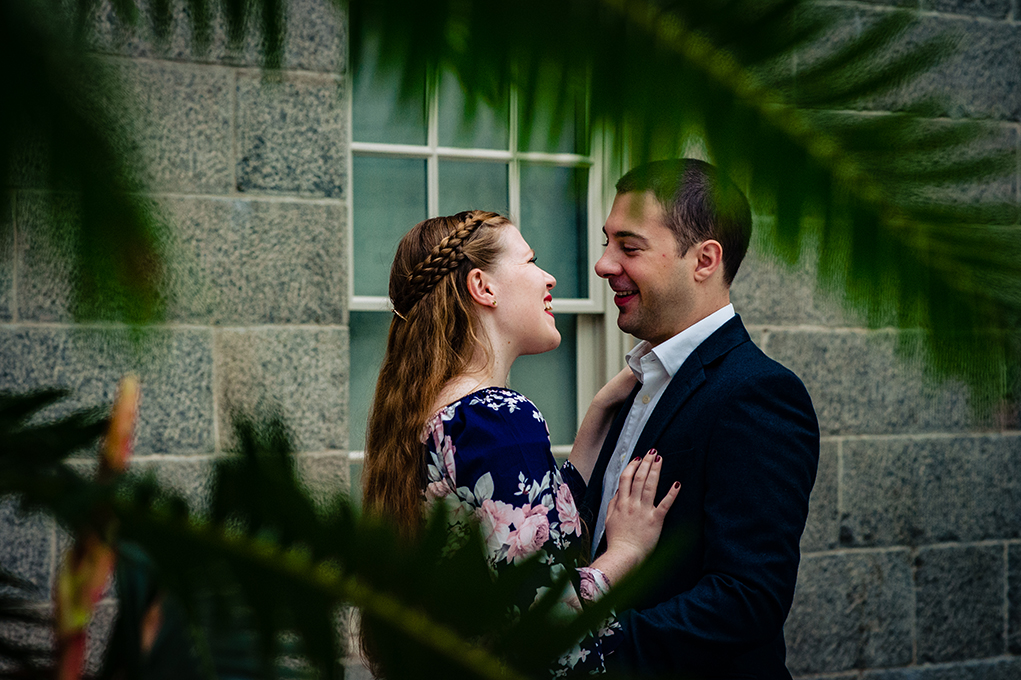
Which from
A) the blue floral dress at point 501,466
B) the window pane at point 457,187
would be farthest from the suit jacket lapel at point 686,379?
the window pane at point 457,187

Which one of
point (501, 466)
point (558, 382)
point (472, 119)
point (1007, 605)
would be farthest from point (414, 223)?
point (472, 119)

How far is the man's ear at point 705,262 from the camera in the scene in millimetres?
1872

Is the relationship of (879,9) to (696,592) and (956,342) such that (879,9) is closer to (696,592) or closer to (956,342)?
(956,342)

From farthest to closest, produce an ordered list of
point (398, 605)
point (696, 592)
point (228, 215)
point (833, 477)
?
point (833, 477) < point (228, 215) < point (696, 592) < point (398, 605)

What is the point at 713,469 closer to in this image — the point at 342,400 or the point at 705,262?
the point at 705,262

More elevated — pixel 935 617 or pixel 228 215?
pixel 228 215

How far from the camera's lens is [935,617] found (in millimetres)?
3434

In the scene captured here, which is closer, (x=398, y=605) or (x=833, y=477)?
(x=398, y=605)

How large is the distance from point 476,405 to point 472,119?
1716 millimetres

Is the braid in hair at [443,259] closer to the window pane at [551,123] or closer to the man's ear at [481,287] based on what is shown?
the man's ear at [481,287]

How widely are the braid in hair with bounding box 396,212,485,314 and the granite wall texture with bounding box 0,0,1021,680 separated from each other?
0.48 m

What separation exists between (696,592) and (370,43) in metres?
1.73

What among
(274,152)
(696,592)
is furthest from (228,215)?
(696,592)

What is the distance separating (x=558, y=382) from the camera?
3.41m
